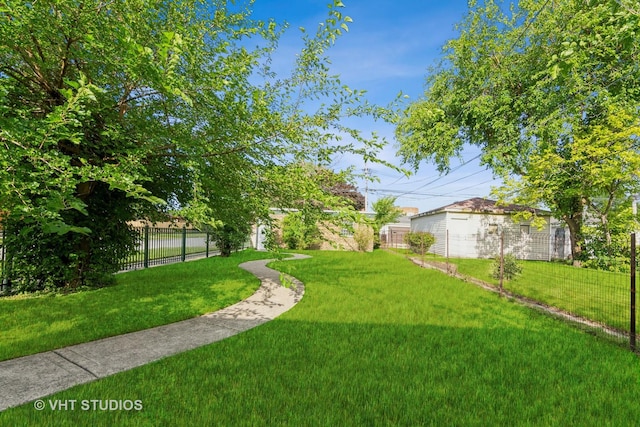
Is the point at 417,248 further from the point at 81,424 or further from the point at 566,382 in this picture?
the point at 81,424

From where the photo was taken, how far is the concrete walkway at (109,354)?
2891 millimetres

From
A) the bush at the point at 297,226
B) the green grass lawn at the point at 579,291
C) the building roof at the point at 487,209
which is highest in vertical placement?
the building roof at the point at 487,209

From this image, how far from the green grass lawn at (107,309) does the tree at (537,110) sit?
9.96m

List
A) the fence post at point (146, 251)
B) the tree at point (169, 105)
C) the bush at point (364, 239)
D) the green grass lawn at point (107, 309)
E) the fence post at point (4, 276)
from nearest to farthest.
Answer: the tree at point (169, 105) < the green grass lawn at point (107, 309) < the fence post at point (4, 276) < the fence post at point (146, 251) < the bush at point (364, 239)

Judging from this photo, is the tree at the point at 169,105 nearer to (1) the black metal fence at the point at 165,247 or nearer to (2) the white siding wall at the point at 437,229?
(1) the black metal fence at the point at 165,247

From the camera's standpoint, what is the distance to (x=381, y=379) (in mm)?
3178

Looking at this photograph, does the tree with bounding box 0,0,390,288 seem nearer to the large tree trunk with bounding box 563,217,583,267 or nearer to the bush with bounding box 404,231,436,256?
the bush with bounding box 404,231,436,256

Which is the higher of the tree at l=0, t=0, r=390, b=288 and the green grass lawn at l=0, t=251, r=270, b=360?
the tree at l=0, t=0, r=390, b=288

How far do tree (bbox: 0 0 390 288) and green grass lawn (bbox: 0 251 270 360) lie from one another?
1429 mm

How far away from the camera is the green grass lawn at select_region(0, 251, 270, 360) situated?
4098 millimetres

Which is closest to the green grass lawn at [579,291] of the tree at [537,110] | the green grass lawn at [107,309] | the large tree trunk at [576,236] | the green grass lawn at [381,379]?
the green grass lawn at [381,379]

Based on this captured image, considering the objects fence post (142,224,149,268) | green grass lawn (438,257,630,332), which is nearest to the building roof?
green grass lawn (438,257,630,332)

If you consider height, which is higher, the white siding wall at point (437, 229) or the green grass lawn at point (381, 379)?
the white siding wall at point (437, 229)

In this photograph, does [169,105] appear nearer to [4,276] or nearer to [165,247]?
[4,276]
